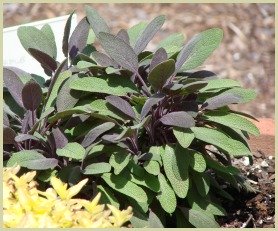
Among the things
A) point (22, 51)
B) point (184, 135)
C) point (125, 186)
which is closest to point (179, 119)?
point (184, 135)

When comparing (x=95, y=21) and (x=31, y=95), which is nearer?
(x=31, y=95)

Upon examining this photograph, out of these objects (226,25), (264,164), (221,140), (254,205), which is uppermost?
(226,25)

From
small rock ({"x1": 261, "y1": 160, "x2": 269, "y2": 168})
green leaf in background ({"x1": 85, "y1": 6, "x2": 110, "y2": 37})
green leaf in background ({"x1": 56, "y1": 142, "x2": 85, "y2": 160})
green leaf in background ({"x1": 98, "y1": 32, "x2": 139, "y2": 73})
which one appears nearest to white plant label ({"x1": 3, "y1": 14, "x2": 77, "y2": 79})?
green leaf in background ({"x1": 85, "y1": 6, "x2": 110, "y2": 37})

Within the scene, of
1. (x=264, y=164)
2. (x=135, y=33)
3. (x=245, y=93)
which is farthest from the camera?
(x=264, y=164)

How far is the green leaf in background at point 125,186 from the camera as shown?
194 centimetres

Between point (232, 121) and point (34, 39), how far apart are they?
2.46 feet

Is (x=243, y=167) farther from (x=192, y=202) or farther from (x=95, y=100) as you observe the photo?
(x=95, y=100)

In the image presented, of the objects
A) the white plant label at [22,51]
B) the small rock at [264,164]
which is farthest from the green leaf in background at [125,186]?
the small rock at [264,164]

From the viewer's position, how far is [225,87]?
2.10 meters

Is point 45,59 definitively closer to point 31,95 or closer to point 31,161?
point 31,95

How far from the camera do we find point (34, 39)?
2256 mm

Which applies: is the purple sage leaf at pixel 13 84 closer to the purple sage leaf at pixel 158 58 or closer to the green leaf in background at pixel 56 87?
the green leaf in background at pixel 56 87

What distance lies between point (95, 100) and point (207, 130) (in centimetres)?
37

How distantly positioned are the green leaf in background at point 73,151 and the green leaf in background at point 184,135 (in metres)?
0.28
